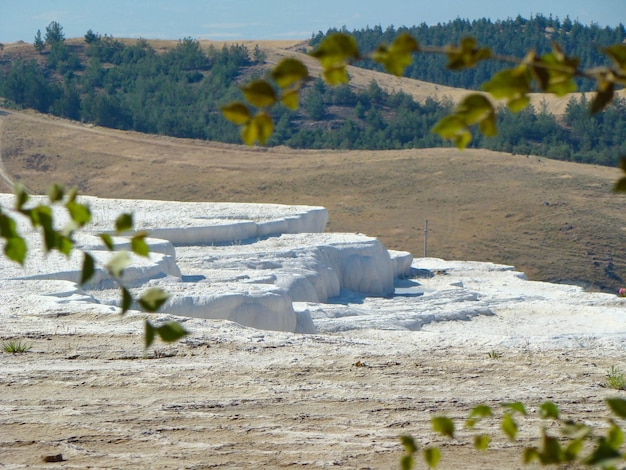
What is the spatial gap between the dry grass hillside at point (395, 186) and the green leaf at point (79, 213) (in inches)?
1070

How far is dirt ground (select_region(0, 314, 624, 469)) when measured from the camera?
4.68m

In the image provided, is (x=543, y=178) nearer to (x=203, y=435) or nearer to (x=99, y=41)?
(x=203, y=435)

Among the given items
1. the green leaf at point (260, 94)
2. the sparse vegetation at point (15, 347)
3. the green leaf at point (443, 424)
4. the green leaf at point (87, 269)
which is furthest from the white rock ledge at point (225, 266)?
the green leaf at point (260, 94)

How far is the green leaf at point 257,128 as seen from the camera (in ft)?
4.91

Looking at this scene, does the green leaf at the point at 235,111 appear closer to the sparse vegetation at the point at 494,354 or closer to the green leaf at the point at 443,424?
the green leaf at the point at 443,424

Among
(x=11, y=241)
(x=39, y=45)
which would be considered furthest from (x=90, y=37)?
(x=11, y=241)

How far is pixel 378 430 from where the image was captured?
5152 millimetres

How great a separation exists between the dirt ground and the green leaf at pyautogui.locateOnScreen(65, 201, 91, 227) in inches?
124

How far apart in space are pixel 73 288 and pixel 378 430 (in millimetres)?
6091

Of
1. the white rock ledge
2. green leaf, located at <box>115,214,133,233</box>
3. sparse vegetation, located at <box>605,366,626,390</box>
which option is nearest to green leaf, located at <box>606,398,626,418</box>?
green leaf, located at <box>115,214,133,233</box>

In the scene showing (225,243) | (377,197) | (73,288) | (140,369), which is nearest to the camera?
(140,369)

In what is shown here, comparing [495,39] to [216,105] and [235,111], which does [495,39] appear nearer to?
[216,105]

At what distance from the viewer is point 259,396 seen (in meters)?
5.86

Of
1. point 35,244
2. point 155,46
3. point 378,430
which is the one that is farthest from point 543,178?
point 155,46
